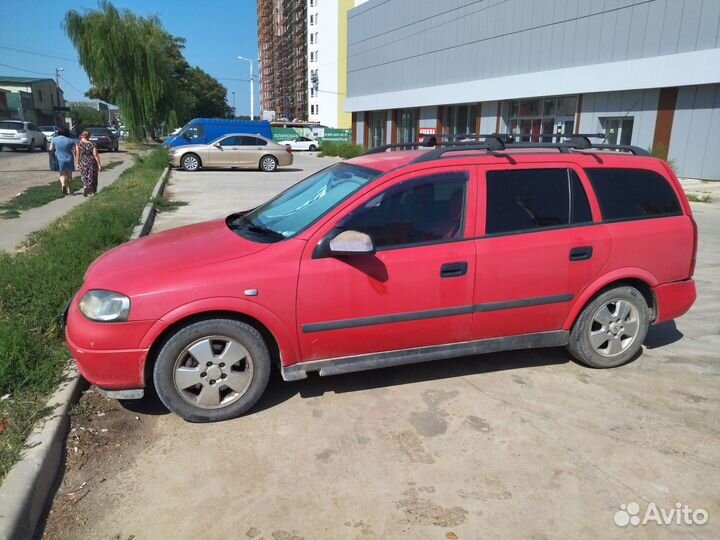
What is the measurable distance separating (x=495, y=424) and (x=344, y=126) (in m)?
74.2

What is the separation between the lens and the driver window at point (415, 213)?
3680mm

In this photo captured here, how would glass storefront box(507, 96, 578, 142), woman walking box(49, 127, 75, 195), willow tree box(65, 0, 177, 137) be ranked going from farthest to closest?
willow tree box(65, 0, 177, 137), glass storefront box(507, 96, 578, 142), woman walking box(49, 127, 75, 195)

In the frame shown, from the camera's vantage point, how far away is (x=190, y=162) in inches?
894

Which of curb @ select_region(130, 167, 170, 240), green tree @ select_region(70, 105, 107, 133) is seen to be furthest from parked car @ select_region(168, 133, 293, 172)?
green tree @ select_region(70, 105, 107, 133)

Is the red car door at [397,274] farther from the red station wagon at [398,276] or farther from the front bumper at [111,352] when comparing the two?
the front bumper at [111,352]

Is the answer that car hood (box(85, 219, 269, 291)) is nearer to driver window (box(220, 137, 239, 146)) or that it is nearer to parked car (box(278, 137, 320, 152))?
driver window (box(220, 137, 239, 146))

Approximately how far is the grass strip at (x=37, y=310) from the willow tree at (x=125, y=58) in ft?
110

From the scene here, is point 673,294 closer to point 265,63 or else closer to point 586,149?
point 586,149

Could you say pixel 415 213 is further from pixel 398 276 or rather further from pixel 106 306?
pixel 106 306

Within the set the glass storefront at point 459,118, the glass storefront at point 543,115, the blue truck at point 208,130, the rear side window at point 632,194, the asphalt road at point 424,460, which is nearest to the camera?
the asphalt road at point 424,460

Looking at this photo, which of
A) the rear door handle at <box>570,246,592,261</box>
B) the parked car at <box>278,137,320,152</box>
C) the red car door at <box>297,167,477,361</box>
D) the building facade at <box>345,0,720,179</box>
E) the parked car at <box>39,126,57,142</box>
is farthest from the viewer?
the parked car at <box>278,137,320,152</box>

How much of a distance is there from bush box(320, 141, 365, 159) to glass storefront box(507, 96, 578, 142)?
11054mm

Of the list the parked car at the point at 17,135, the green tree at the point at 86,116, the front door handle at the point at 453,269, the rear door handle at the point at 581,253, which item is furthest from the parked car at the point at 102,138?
the green tree at the point at 86,116

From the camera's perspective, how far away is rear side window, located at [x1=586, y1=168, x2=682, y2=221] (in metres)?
4.20
